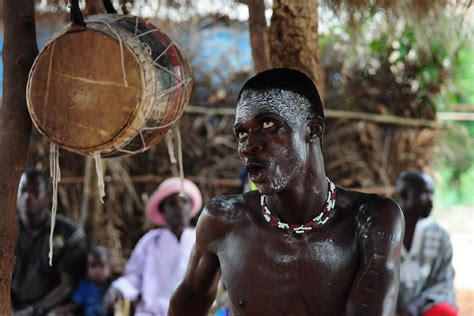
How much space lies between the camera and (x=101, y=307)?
6.34m

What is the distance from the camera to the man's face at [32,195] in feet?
20.6

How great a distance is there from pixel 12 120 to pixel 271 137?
1.02 meters

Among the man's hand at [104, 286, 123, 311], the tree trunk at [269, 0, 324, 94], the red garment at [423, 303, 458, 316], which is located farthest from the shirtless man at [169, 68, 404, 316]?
the man's hand at [104, 286, 123, 311]

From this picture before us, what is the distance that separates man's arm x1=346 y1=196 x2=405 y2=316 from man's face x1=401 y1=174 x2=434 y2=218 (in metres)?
3.13

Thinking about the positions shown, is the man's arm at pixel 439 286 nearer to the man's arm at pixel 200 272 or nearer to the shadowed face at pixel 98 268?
the shadowed face at pixel 98 268

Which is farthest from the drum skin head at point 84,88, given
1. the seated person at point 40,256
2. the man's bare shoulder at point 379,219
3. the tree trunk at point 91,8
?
the seated person at point 40,256

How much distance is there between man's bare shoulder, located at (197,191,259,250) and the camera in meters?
3.18

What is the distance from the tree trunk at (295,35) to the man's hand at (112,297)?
2695 millimetres

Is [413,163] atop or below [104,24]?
below

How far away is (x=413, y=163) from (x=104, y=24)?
16.1 feet

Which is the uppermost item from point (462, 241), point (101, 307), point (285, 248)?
point (285, 248)

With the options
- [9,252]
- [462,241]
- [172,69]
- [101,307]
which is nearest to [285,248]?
[172,69]

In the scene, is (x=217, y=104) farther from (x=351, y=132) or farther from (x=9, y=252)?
(x=9, y=252)

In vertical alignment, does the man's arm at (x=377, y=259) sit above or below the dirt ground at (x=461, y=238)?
above
